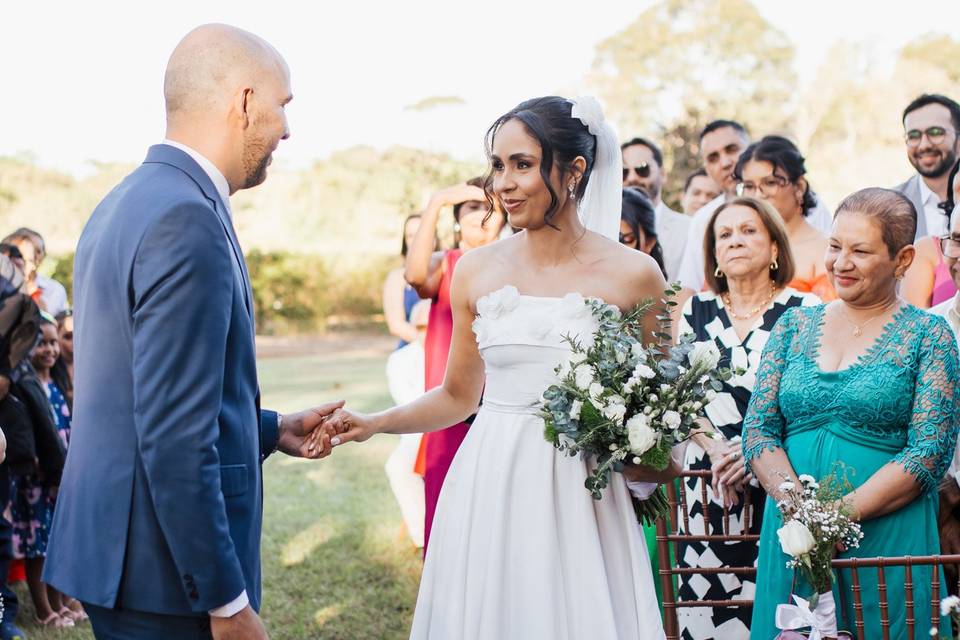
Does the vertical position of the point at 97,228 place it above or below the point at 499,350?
above

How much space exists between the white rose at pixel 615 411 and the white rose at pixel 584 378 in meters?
0.09

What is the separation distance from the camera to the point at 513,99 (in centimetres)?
3734

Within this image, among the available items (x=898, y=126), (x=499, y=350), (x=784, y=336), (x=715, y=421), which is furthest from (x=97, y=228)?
(x=898, y=126)

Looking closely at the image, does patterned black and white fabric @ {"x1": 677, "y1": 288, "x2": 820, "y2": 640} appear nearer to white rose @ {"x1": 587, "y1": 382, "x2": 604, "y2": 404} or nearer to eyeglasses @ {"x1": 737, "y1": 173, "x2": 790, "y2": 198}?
eyeglasses @ {"x1": 737, "y1": 173, "x2": 790, "y2": 198}

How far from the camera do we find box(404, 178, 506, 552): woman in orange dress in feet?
20.3

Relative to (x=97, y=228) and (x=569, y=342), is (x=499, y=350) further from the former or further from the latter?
(x=97, y=228)

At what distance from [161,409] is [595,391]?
4.01 ft

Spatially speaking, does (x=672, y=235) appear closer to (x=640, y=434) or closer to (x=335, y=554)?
(x=335, y=554)

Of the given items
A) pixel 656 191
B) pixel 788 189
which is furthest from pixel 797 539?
pixel 656 191

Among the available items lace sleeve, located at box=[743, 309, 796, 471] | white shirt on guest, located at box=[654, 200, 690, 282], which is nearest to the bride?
lace sleeve, located at box=[743, 309, 796, 471]

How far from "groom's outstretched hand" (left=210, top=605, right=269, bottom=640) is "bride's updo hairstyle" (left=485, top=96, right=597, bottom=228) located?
167 centimetres

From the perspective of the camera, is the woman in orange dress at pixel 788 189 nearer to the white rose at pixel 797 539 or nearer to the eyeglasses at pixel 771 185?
the eyeglasses at pixel 771 185

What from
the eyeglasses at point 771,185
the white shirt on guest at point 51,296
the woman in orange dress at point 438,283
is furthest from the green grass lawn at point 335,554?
the eyeglasses at point 771,185

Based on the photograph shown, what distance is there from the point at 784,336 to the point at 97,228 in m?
2.55
